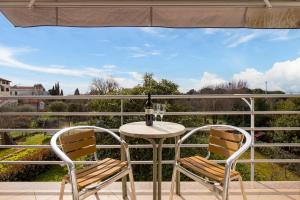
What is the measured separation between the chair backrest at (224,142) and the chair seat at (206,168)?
13 cm

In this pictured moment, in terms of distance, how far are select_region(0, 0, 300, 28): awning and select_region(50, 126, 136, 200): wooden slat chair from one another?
1023mm

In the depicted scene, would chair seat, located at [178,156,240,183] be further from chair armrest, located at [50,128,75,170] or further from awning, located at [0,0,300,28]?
awning, located at [0,0,300,28]

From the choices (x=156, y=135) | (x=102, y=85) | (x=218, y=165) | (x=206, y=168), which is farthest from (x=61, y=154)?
(x=102, y=85)

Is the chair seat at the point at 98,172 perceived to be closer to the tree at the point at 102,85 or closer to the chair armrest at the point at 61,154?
the chair armrest at the point at 61,154

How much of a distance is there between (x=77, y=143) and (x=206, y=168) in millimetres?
1085

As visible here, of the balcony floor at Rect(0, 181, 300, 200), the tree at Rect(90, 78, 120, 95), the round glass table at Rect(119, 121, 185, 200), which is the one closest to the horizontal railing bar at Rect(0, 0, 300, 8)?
the round glass table at Rect(119, 121, 185, 200)

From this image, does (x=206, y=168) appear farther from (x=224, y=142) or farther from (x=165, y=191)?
(x=165, y=191)

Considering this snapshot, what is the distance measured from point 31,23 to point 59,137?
111 cm

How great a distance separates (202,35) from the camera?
56.8 feet

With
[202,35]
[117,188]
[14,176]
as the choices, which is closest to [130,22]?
[117,188]

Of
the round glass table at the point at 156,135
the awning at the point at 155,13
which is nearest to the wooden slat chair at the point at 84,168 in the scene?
the round glass table at the point at 156,135

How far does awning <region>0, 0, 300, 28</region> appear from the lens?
2.39 meters

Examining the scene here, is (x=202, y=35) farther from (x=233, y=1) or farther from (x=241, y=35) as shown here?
(x=233, y=1)

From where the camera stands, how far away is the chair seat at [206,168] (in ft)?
6.62
